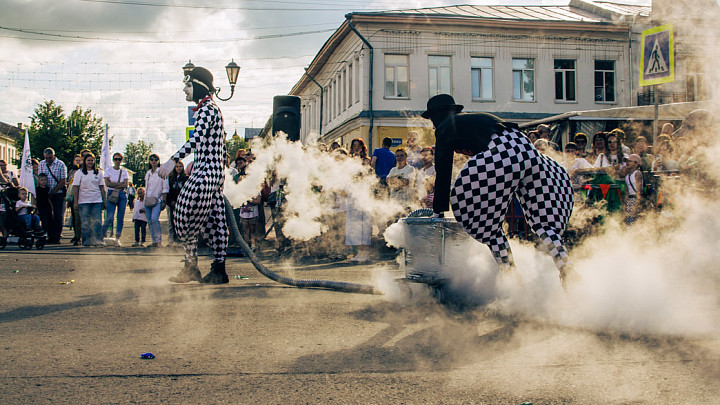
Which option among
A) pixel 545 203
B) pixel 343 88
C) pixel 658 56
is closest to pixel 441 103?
pixel 545 203

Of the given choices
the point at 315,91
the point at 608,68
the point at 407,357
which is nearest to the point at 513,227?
the point at 407,357

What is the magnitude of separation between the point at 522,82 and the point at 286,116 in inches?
811

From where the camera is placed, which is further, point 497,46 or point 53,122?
point 53,122

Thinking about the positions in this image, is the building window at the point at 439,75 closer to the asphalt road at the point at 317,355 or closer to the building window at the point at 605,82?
the building window at the point at 605,82

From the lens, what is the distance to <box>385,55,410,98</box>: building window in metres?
28.7

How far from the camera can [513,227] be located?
892cm

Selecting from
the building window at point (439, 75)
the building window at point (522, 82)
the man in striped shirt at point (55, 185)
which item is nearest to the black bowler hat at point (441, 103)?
the man in striped shirt at point (55, 185)

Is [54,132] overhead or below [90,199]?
overhead

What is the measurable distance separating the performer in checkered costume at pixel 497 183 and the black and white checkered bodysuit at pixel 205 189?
2585 mm

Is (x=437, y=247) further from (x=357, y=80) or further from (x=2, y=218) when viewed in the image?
(x=357, y=80)

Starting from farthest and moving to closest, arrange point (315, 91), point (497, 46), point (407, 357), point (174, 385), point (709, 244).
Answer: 1. point (315, 91)
2. point (497, 46)
3. point (709, 244)
4. point (407, 357)
5. point (174, 385)

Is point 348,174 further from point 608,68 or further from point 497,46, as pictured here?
point 608,68

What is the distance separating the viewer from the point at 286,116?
39.3 feet

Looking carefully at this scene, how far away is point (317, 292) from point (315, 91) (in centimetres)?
3809
